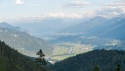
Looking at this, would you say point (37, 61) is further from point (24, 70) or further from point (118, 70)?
point (24, 70)

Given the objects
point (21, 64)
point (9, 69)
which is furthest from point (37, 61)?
point (21, 64)

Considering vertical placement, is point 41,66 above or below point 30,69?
below

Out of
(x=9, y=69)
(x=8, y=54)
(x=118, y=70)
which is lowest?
(x=118, y=70)

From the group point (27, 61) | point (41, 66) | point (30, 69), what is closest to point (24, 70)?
point (30, 69)

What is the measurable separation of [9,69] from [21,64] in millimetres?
27334

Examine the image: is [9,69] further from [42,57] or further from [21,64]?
[42,57]

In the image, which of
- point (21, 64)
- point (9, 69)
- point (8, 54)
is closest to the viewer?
point (9, 69)

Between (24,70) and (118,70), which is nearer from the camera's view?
(118,70)

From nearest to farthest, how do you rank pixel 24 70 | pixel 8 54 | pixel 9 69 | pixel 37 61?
pixel 37 61
pixel 9 69
pixel 24 70
pixel 8 54

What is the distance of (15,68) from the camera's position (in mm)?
164625

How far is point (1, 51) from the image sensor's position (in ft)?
643

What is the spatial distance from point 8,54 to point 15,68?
110 ft

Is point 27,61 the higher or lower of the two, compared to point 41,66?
higher

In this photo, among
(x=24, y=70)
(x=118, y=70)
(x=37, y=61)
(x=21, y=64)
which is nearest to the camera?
(x=118, y=70)
